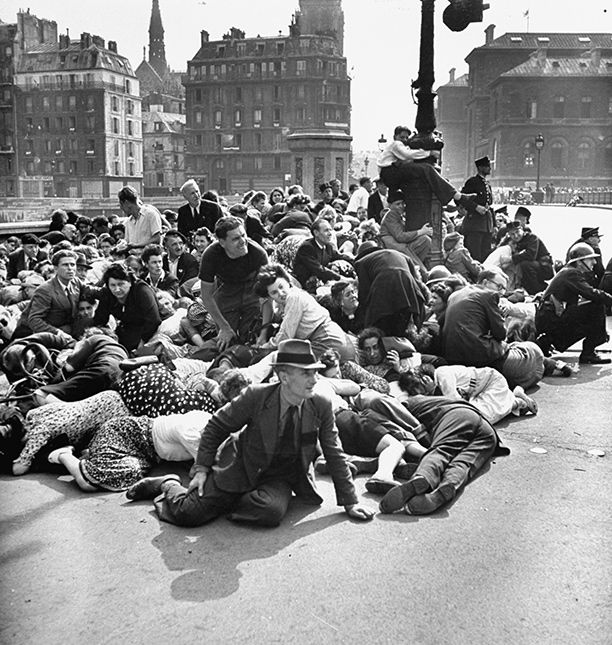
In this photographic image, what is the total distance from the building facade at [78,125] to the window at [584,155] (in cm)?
4178

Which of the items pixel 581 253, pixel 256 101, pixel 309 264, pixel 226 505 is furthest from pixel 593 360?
pixel 256 101

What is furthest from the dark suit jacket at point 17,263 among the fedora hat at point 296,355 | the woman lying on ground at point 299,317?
the fedora hat at point 296,355

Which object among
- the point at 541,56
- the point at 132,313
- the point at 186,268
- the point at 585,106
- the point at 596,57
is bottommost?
the point at 132,313

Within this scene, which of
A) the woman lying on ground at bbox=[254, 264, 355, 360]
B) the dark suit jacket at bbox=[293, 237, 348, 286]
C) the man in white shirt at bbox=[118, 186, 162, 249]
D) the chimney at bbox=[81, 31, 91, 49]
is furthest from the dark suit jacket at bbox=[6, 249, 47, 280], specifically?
the chimney at bbox=[81, 31, 91, 49]

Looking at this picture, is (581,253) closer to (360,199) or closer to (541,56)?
(360,199)

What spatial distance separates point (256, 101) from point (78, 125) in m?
20.2

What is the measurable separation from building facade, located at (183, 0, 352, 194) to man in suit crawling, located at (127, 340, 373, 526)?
253 feet

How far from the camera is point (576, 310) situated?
9.25m

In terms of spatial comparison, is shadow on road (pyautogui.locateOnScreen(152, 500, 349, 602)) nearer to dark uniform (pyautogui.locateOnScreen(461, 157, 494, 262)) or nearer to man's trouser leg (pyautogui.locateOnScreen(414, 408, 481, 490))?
man's trouser leg (pyautogui.locateOnScreen(414, 408, 481, 490))

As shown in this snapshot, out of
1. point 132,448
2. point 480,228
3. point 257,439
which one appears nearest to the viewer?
point 257,439

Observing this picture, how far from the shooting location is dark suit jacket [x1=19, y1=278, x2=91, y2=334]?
8.36 m

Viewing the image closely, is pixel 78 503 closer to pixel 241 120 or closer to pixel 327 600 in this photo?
pixel 327 600

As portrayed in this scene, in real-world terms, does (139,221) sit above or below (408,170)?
below

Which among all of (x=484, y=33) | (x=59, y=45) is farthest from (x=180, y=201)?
(x=484, y=33)
